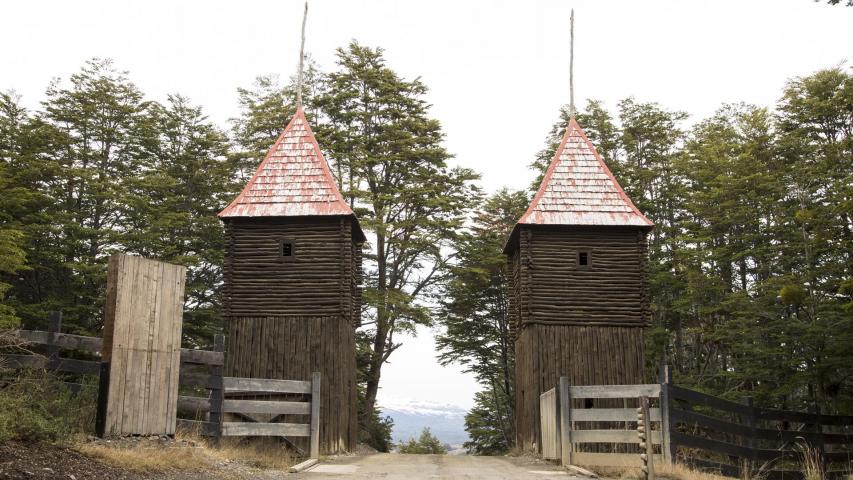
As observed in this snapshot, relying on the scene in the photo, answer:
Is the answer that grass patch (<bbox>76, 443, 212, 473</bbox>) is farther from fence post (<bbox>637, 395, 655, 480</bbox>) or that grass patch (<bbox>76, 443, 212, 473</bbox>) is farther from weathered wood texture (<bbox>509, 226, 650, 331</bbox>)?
weathered wood texture (<bbox>509, 226, 650, 331</bbox>)

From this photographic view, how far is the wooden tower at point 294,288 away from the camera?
75.4ft

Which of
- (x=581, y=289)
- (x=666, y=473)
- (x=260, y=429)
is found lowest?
(x=666, y=473)

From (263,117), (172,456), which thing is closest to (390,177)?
(263,117)

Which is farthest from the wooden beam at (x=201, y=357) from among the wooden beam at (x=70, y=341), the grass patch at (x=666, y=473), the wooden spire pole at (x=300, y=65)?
the wooden spire pole at (x=300, y=65)

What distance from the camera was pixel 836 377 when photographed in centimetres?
2453

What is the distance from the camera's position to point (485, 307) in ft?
130

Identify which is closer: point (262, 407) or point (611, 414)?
point (611, 414)

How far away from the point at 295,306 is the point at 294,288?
1.89ft

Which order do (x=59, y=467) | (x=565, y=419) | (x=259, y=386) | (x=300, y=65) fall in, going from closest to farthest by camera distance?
1. (x=59, y=467)
2. (x=259, y=386)
3. (x=565, y=419)
4. (x=300, y=65)

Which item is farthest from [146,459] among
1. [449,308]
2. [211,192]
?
[449,308]

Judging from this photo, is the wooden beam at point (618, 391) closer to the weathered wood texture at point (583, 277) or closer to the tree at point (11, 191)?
the weathered wood texture at point (583, 277)

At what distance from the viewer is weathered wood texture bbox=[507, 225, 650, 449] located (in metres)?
23.7

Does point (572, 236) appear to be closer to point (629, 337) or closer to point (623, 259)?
point (623, 259)

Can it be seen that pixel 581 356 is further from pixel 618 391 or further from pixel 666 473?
pixel 666 473
